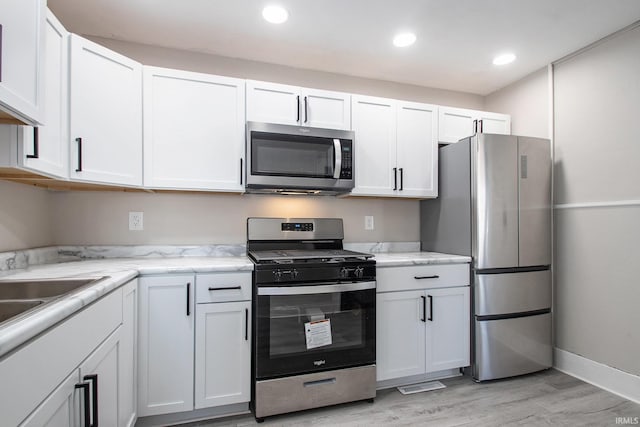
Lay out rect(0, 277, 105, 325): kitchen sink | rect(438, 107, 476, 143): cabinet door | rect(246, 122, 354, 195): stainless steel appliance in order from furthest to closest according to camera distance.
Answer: rect(438, 107, 476, 143): cabinet door, rect(246, 122, 354, 195): stainless steel appliance, rect(0, 277, 105, 325): kitchen sink

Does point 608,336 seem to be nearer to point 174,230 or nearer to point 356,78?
point 356,78

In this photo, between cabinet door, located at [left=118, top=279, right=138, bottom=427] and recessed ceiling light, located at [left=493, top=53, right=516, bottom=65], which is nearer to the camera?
cabinet door, located at [left=118, top=279, right=138, bottom=427]

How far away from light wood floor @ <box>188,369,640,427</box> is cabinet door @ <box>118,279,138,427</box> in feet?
1.38

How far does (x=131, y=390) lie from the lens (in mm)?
1705

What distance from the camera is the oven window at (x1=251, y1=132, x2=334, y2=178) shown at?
88.7 inches

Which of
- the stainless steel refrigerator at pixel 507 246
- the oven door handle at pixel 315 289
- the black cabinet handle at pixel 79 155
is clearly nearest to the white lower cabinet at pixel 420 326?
the stainless steel refrigerator at pixel 507 246

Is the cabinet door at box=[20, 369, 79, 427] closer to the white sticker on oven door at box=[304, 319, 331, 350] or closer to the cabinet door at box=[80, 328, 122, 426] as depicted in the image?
the cabinet door at box=[80, 328, 122, 426]

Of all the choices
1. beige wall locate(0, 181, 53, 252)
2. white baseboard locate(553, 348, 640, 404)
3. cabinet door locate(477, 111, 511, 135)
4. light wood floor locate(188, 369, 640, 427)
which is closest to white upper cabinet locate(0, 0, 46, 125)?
beige wall locate(0, 181, 53, 252)

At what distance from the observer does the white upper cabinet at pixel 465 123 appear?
2.86 m

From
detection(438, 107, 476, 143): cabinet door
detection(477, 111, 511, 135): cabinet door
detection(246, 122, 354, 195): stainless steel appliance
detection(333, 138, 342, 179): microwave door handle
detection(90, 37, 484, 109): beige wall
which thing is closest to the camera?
detection(246, 122, 354, 195): stainless steel appliance

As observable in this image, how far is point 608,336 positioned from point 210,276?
274cm

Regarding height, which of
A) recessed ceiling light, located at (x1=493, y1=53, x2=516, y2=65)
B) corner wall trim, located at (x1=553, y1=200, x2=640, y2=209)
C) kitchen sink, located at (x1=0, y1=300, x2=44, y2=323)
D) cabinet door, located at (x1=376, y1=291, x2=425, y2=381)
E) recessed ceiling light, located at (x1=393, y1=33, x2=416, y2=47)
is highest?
recessed ceiling light, located at (x1=393, y1=33, x2=416, y2=47)

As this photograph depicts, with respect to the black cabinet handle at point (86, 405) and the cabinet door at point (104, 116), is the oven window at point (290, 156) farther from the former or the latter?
the black cabinet handle at point (86, 405)

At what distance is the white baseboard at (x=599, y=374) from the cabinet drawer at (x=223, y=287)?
2510mm
